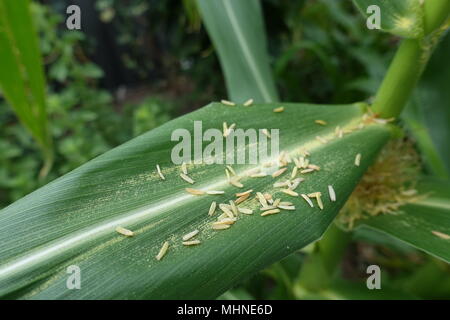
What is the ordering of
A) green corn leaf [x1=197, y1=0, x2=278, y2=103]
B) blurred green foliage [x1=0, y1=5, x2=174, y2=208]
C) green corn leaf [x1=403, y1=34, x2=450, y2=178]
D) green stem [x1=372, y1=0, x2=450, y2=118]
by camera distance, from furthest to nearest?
blurred green foliage [x1=0, y1=5, x2=174, y2=208]
green corn leaf [x1=403, y1=34, x2=450, y2=178]
green corn leaf [x1=197, y1=0, x2=278, y2=103]
green stem [x1=372, y1=0, x2=450, y2=118]

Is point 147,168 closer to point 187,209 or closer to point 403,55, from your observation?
point 187,209

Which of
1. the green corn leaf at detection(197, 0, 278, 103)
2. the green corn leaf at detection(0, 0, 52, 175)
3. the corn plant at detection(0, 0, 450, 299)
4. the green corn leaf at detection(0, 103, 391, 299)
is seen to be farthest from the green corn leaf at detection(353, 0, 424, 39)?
the green corn leaf at detection(0, 0, 52, 175)

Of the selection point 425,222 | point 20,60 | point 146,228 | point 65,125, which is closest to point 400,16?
point 425,222

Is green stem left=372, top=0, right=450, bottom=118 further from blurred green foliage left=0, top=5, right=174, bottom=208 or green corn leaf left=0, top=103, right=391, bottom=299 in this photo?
blurred green foliage left=0, top=5, right=174, bottom=208

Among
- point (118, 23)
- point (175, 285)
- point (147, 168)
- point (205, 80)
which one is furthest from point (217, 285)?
point (118, 23)
